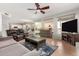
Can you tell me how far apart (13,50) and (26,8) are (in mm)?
914

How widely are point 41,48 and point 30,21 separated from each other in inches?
29.3

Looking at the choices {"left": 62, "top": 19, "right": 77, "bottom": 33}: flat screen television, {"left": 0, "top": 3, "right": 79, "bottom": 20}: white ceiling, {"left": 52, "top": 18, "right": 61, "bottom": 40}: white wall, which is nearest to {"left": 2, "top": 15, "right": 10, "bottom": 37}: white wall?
{"left": 0, "top": 3, "right": 79, "bottom": 20}: white ceiling

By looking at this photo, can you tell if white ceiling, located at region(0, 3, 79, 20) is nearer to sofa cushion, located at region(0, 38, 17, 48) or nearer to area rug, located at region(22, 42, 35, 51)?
sofa cushion, located at region(0, 38, 17, 48)

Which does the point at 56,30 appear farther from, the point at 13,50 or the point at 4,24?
the point at 4,24

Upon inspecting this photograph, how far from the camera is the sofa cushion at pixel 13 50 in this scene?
5.70 feet

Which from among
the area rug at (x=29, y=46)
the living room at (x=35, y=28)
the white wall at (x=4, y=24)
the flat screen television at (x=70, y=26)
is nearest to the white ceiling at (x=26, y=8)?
the living room at (x=35, y=28)

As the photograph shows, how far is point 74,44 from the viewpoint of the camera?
236 cm

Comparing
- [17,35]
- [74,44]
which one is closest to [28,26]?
[17,35]

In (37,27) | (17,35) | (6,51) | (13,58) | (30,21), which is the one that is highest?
(30,21)

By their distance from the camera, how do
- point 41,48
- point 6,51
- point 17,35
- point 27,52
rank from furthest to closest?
point 41,48 < point 17,35 < point 27,52 < point 6,51

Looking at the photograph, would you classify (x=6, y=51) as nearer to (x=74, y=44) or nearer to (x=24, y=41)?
(x=24, y=41)

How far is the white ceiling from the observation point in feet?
6.04

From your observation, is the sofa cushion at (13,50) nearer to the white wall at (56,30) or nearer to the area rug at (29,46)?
the area rug at (29,46)

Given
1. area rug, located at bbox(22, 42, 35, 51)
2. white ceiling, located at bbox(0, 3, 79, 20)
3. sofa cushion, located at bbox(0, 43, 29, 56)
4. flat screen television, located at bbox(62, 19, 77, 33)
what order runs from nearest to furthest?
sofa cushion, located at bbox(0, 43, 29, 56) → white ceiling, located at bbox(0, 3, 79, 20) → area rug, located at bbox(22, 42, 35, 51) → flat screen television, located at bbox(62, 19, 77, 33)
